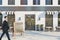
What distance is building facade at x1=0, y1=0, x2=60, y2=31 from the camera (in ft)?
105

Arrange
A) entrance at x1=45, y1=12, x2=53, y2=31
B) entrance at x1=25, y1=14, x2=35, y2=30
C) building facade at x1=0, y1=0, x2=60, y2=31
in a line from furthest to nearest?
1. entrance at x1=25, y1=14, x2=35, y2=30
2. entrance at x1=45, y1=12, x2=53, y2=31
3. building facade at x1=0, y1=0, x2=60, y2=31

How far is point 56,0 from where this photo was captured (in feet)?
106

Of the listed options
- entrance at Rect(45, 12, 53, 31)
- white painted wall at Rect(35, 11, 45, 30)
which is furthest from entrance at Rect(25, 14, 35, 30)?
entrance at Rect(45, 12, 53, 31)

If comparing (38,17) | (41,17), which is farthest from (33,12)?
(41,17)

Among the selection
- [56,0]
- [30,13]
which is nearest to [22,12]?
[30,13]

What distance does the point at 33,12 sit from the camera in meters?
32.1

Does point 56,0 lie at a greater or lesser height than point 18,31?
greater

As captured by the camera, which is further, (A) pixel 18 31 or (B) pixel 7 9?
(B) pixel 7 9

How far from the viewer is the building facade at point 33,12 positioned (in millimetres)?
32000

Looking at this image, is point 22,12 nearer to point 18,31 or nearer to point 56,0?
point 56,0

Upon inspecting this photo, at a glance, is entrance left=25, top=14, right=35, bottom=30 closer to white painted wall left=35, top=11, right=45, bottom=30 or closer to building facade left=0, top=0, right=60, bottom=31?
building facade left=0, top=0, right=60, bottom=31

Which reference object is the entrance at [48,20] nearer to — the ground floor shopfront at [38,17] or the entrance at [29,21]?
the ground floor shopfront at [38,17]

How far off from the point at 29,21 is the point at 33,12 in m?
1.64

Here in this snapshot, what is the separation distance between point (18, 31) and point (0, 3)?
1169cm
